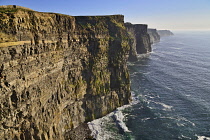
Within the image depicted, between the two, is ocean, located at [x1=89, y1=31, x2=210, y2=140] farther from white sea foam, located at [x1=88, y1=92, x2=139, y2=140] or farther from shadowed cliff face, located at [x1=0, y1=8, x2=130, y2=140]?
shadowed cliff face, located at [x1=0, y1=8, x2=130, y2=140]

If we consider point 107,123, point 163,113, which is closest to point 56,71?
point 107,123

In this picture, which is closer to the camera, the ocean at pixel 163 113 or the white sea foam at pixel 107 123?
the white sea foam at pixel 107 123

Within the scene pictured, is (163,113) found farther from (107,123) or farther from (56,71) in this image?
(56,71)

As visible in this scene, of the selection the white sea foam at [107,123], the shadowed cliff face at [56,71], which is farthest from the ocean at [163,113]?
the shadowed cliff face at [56,71]

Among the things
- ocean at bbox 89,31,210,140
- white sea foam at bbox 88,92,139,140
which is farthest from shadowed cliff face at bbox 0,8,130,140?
ocean at bbox 89,31,210,140

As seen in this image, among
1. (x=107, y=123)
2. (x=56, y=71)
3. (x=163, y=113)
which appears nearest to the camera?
(x=56, y=71)

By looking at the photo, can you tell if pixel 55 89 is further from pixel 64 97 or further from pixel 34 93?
pixel 34 93

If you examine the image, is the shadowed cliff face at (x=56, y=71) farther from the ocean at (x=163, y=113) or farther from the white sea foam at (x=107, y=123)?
the ocean at (x=163, y=113)

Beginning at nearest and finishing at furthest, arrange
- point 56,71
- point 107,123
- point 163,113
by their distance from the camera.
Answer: point 56,71
point 107,123
point 163,113

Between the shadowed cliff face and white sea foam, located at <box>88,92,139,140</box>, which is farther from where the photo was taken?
white sea foam, located at <box>88,92,139,140</box>
